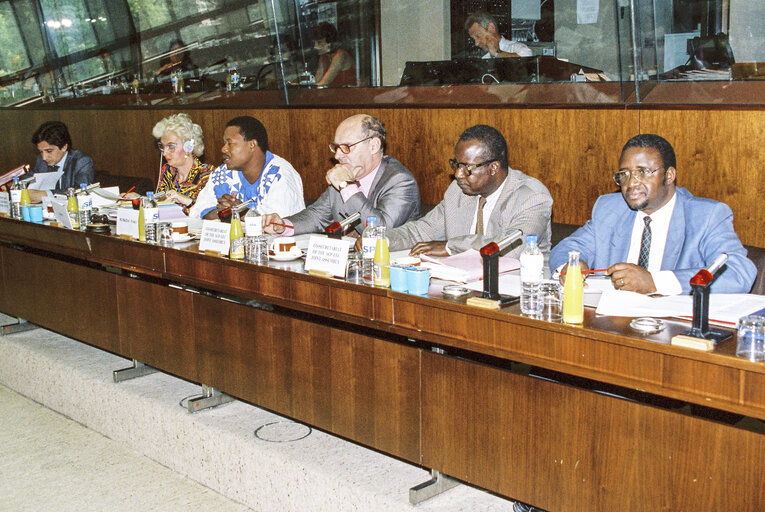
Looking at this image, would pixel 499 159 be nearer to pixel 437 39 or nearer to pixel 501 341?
pixel 501 341

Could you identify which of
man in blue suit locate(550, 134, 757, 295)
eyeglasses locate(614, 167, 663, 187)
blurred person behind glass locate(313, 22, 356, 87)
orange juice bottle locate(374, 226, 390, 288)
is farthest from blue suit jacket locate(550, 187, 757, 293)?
blurred person behind glass locate(313, 22, 356, 87)

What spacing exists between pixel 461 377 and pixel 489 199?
100 centimetres

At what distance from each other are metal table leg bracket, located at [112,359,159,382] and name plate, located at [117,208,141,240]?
56 cm

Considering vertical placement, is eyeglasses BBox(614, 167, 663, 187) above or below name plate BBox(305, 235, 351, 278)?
above

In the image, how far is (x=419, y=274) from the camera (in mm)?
2232

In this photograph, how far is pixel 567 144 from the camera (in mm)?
3479

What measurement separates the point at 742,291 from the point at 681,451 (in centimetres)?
69

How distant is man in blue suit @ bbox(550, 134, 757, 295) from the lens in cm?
222

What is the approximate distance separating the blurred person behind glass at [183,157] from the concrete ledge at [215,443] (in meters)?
0.96

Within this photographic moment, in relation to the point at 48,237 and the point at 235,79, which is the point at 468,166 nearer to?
the point at 48,237

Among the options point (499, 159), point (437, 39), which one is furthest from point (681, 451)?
point (437, 39)

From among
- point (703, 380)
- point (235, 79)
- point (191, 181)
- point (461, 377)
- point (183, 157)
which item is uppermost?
point (235, 79)

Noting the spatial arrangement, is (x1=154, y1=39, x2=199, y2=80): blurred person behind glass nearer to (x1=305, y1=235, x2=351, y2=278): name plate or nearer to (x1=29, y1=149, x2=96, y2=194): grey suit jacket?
(x1=29, y1=149, x2=96, y2=194): grey suit jacket

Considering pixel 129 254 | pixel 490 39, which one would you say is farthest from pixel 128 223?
pixel 490 39
